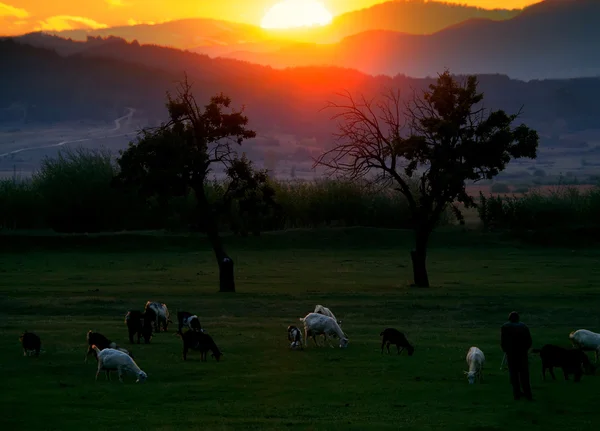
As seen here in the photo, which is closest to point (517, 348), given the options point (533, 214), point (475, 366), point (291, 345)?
point (475, 366)

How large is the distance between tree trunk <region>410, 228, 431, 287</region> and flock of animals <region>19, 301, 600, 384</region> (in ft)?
62.6

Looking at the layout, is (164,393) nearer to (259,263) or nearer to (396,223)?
(259,263)

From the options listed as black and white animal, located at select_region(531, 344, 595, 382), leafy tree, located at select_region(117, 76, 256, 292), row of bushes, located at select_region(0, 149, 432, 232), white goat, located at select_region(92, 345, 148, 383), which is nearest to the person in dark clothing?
black and white animal, located at select_region(531, 344, 595, 382)

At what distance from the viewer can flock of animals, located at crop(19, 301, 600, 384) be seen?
23.1m

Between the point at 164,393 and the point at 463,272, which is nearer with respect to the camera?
the point at 164,393

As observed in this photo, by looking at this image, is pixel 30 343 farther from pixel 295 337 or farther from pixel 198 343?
pixel 295 337

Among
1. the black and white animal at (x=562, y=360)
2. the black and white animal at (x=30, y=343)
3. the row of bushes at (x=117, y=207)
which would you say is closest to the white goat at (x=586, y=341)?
the black and white animal at (x=562, y=360)

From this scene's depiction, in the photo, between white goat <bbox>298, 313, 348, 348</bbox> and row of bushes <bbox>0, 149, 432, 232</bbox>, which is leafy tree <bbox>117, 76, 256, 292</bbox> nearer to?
white goat <bbox>298, 313, 348, 348</bbox>

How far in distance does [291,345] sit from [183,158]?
21.2m

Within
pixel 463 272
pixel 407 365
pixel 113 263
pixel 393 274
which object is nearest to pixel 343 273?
pixel 393 274

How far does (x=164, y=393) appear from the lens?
21.7 meters

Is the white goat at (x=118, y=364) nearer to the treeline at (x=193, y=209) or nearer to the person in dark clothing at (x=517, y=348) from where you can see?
the person in dark clothing at (x=517, y=348)

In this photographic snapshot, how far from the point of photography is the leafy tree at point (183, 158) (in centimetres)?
4756

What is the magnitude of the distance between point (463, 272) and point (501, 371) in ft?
111
